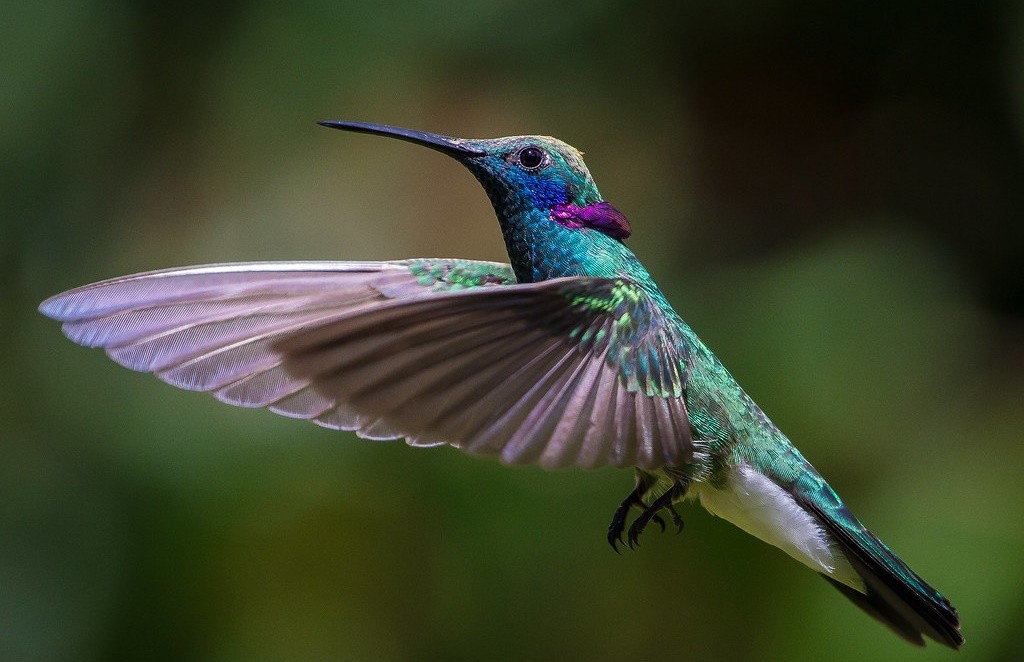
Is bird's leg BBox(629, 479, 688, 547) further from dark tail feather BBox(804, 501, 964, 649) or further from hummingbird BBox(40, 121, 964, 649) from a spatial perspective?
dark tail feather BBox(804, 501, 964, 649)

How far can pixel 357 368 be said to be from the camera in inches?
43.2

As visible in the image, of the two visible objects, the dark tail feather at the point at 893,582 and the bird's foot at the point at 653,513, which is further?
the dark tail feather at the point at 893,582

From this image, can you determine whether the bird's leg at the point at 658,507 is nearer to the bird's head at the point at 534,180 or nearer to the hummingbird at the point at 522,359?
the hummingbird at the point at 522,359

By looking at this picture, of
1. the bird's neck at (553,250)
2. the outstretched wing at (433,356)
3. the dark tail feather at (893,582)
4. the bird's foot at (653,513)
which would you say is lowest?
the dark tail feather at (893,582)

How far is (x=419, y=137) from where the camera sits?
1.47 m

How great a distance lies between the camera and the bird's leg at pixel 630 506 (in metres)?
1.50

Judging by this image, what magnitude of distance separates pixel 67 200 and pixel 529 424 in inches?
79.9

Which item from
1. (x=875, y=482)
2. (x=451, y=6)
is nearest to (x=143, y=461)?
(x=451, y=6)

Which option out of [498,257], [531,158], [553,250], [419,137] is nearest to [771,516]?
[553,250]

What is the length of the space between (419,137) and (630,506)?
0.60 metres

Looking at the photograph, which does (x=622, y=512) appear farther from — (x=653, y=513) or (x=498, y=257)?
(x=498, y=257)

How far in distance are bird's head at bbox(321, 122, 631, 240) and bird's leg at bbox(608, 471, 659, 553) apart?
1.20 ft

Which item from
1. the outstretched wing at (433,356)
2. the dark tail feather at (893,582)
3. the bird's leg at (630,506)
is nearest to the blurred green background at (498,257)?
the dark tail feather at (893,582)

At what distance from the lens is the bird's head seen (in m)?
1.55
